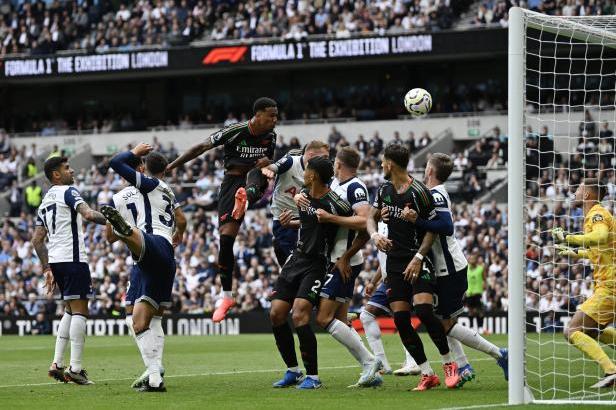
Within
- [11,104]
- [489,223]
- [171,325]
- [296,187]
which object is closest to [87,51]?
[11,104]

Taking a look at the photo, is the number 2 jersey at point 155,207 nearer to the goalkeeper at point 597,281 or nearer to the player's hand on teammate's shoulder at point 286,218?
the player's hand on teammate's shoulder at point 286,218

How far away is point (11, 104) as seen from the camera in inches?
1812

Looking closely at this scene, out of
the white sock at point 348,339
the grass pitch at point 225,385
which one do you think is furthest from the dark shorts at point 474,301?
the white sock at point 348,339

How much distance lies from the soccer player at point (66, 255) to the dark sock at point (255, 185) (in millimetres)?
1759

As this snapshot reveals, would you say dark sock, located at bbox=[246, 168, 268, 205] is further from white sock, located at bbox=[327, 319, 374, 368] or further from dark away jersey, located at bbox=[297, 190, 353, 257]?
white sock, located at bbox=[327, 319, 374, 368]

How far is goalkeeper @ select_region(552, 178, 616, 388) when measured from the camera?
11422mm

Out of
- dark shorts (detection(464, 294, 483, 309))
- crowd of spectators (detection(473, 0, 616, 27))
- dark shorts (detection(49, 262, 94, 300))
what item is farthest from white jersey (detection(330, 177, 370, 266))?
crowd of spectators (detection(473, 0, 616, 27))

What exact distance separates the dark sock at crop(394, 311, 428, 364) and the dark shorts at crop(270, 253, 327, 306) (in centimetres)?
88

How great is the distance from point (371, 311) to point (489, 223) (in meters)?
16.4

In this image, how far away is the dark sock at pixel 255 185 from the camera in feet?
43.8

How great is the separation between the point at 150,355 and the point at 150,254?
102 cm

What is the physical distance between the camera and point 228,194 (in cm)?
1368

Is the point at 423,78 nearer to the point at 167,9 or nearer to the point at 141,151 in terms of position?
the point at 167,9

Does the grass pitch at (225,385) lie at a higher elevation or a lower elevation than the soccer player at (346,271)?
lower
